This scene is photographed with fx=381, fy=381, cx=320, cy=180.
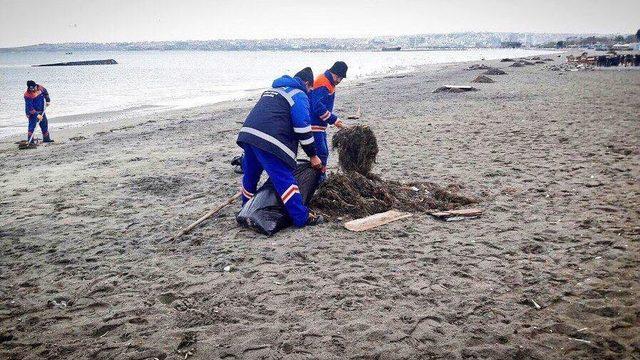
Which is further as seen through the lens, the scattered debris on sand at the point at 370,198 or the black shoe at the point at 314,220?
the scattered debris on sand at the point at 370,198

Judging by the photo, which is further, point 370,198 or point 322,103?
point 322,103

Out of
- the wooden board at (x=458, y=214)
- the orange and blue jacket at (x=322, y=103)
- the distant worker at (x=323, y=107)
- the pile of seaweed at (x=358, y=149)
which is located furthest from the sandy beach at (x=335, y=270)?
the orange and blue jacket at (x=322, y=103)

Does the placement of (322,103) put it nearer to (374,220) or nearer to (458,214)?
(374,220)

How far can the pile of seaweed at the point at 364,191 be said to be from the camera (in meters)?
5.84

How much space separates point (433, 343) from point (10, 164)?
11734 mm

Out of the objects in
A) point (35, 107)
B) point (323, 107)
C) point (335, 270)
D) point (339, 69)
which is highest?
point (339, 69)

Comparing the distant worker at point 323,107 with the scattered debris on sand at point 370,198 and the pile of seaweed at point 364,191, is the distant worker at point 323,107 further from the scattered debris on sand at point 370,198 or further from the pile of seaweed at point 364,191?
the scattered debris on sand at point 370,198

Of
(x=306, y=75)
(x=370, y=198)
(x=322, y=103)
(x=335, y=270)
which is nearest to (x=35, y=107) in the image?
(x=322, y=103)

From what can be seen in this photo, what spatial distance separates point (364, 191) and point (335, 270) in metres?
2.13

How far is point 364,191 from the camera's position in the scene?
6105 mm

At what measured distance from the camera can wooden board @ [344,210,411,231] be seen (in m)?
5.23

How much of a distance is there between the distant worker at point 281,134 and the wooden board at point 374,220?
776 millimetres

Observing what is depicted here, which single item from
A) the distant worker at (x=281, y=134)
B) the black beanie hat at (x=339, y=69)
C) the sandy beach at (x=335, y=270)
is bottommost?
the sandy beach at (x=335, y=270)

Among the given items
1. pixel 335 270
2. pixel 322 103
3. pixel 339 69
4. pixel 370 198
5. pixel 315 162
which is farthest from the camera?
pixel 339 69
